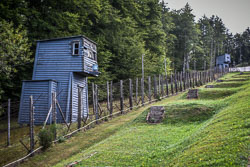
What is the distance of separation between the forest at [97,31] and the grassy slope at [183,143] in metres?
10.00

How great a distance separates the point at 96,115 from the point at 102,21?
1889cm

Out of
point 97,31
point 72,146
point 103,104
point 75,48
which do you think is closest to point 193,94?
point 103,104

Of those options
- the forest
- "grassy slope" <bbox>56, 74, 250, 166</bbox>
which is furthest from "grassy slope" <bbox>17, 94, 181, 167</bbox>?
the forest

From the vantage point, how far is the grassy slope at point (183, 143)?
253 inches

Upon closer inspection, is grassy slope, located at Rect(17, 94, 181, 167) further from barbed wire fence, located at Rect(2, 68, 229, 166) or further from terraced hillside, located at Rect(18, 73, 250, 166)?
barbed wire fence, located at Rect(2, 68, 229, 166)

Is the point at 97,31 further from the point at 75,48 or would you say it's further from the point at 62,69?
the point at 62,69

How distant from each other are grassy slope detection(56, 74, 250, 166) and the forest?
32.8 ft

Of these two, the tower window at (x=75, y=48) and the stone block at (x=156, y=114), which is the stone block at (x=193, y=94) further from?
the tower window at (x=75, y=48)

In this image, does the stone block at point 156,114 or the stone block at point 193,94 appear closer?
the stone block at point 156,114

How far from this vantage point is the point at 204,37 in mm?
88062

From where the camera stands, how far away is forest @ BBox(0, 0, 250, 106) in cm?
2080

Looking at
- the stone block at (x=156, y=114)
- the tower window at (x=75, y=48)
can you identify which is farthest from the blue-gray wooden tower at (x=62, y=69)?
the stone block at (x=156, y=114)

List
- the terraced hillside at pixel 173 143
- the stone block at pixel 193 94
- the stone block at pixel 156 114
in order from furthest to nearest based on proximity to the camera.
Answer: the stone block at pixel 193 94 → the stone block at pixel 156 114 → the terraced hillside at pixel 173 143

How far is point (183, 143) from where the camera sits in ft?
31.4
